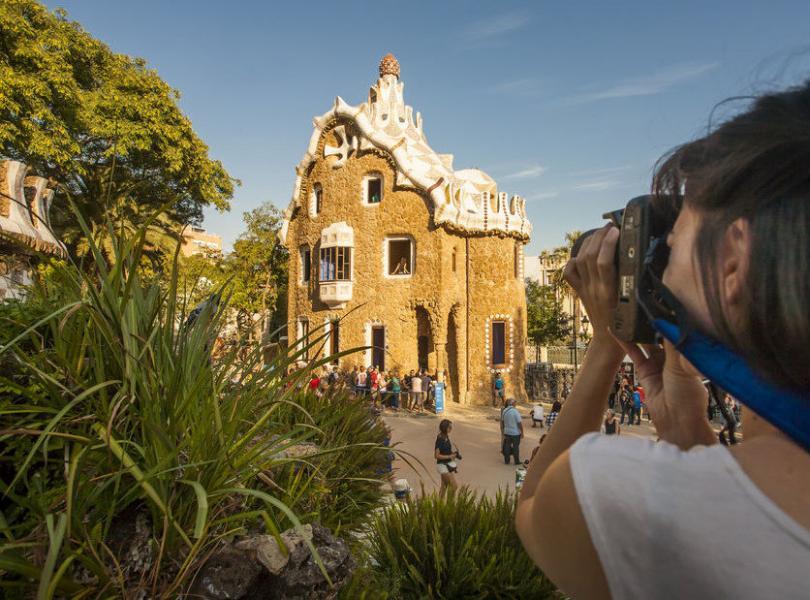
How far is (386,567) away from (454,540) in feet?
1.50

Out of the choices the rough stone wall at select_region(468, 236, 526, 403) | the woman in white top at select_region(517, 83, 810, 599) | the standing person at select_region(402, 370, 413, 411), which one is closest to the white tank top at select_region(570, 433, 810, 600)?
the woman in white top at select_region(517, 83, 810, 599)

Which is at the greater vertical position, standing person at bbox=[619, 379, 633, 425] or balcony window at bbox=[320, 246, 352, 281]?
balcony window at bbox=[320, 246, 352, 281]

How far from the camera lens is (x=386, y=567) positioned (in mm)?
3428

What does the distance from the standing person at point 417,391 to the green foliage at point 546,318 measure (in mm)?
11007

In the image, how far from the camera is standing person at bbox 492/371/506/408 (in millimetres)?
18109

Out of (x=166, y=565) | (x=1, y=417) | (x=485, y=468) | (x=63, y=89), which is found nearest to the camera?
(x=166, y=565)

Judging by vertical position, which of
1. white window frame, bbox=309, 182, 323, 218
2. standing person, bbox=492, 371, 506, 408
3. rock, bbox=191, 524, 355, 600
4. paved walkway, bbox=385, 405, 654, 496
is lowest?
paved walkway, bbox=385, 405, 654, 496

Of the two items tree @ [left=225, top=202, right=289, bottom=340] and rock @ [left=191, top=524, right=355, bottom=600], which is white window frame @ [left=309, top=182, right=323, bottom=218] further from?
rock @ [left=191, top=524, right=355, bottom=600]

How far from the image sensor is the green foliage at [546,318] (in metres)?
26.6

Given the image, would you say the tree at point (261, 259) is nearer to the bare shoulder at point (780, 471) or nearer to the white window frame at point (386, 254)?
the white window frame at point (386, 254)

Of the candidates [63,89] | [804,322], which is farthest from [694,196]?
[63,89]

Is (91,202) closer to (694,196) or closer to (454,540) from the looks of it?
(454,540)

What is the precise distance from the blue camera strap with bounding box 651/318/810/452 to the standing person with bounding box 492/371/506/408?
17.7 m

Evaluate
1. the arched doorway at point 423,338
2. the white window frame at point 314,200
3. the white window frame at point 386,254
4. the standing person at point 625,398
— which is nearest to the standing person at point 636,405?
the standing person at point 625,398
